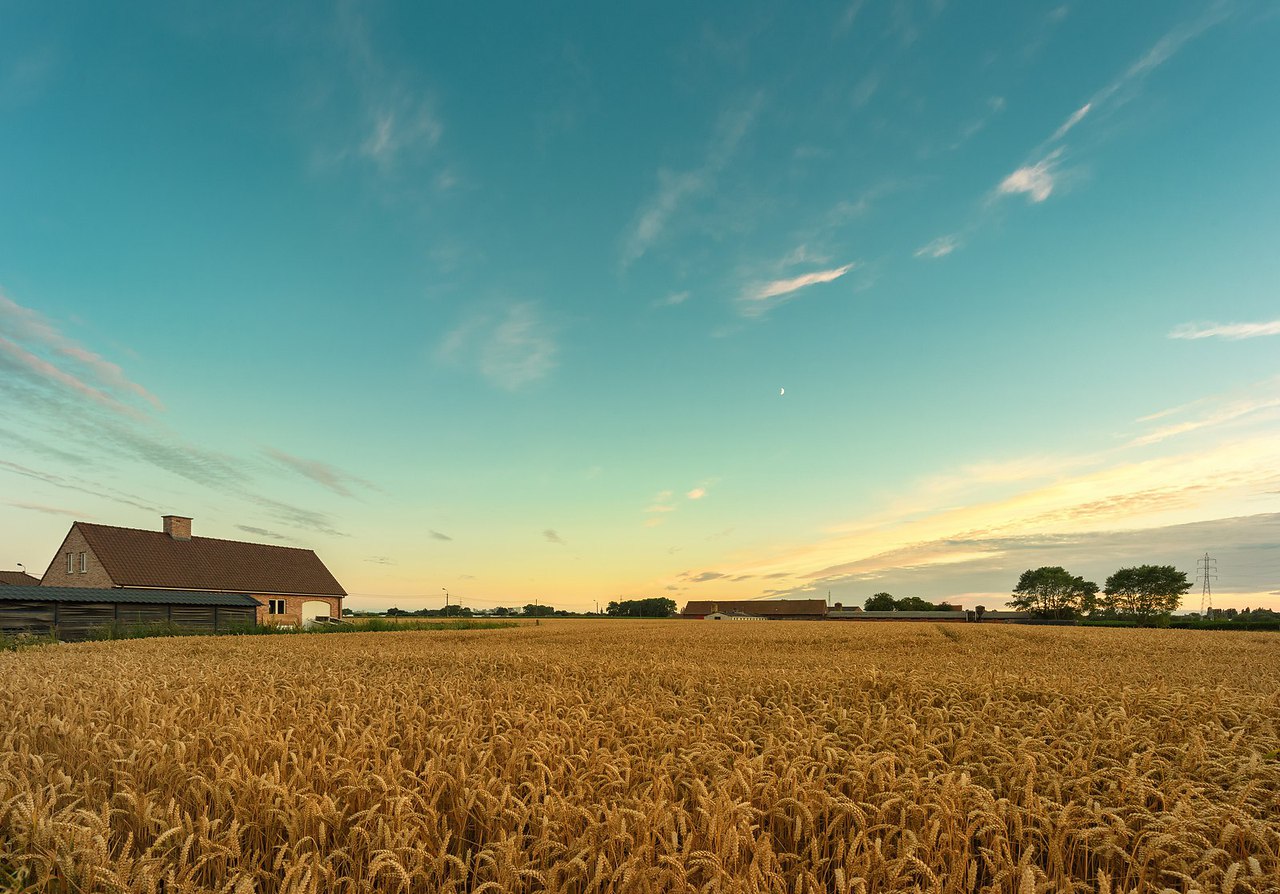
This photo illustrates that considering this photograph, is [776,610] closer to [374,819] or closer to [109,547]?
[109,547]

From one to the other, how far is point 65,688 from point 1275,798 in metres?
12.2

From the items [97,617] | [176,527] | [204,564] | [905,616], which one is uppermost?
[176,527]

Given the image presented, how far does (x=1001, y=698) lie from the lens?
7.69m

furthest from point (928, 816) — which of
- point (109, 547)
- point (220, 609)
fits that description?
point (109, 547)

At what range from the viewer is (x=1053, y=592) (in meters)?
156

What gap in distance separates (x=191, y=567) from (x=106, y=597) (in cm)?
1773

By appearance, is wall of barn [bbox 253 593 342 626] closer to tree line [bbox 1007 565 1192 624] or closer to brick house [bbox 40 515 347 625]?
brick house [bbox 40 515 347 625]

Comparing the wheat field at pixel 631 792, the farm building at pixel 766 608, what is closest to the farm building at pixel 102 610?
the wheat field at pixel 631 792

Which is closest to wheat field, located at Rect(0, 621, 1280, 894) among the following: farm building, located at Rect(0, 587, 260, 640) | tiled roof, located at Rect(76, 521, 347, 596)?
farm building, located at Rect(0, 587, 260, 640)

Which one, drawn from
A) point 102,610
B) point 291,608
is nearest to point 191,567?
point 291,608

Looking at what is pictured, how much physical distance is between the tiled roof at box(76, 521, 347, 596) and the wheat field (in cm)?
5152

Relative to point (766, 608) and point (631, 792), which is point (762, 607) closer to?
point (766, 608)

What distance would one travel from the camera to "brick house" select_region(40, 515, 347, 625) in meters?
48.4

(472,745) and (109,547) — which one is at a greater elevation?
(109,547)
